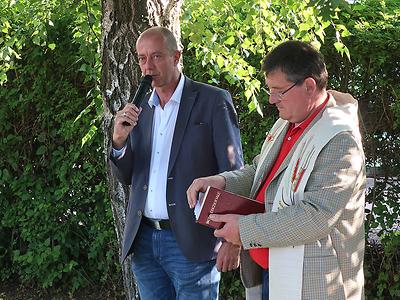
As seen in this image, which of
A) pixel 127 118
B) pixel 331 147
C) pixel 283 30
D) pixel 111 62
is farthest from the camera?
pixel 283 30

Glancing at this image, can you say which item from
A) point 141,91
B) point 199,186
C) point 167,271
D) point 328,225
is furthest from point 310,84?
point 167,271

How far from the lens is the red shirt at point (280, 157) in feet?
7.93

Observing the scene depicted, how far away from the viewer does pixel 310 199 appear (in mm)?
2201

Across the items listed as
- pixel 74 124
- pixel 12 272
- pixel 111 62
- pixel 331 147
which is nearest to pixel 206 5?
pixel 111 62

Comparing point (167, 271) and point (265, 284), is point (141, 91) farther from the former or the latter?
point (265, 284)

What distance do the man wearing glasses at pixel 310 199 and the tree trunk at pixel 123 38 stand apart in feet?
4.69

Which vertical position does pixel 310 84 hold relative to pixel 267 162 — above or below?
above

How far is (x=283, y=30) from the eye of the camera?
14.4 ft

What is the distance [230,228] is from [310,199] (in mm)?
330

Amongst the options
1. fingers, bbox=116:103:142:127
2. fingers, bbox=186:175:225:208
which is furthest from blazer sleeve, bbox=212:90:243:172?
fingers, bbox=116:103:142:127

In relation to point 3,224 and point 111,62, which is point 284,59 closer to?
point 111,62

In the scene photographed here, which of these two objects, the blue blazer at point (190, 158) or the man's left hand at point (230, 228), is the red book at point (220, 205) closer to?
the man's left hand at point (230, 228)

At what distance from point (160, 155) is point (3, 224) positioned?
3.29 meters

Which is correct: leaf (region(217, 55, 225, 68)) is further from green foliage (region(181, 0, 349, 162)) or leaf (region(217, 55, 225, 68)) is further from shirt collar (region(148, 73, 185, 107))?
shirt collar (region(148, 73, 185, 107))
